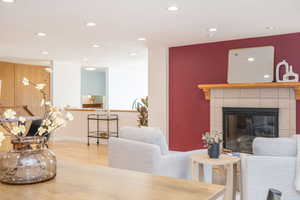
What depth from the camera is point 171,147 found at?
632cm

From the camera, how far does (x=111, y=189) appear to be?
1.32 metres

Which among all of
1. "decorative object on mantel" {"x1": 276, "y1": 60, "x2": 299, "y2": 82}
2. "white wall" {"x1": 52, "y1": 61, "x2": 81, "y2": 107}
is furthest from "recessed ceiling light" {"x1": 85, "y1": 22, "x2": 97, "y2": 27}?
"white wall" {"x1": 52, "y1": 61, "x2": 81, "y2": 107}

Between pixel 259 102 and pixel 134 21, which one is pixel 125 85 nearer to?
pixel 259 102

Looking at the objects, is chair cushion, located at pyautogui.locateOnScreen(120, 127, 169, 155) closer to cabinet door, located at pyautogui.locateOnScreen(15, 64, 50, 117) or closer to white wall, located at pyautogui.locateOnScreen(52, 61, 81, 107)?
white wall, located at pyautogui.locateOnScreen(52, 61, 81, 107)

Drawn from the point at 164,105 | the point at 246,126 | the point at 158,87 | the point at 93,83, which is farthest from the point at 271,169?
the point at 93,83

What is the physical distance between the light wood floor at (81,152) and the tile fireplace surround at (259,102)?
7.36 feet

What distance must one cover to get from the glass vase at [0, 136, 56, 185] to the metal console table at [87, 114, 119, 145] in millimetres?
5878

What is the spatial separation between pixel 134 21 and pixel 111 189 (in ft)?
10.6

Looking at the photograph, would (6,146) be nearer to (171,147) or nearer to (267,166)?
(171,147)

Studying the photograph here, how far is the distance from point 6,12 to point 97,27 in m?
1.26

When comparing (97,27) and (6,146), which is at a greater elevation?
(97,27)

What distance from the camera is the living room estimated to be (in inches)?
55.3

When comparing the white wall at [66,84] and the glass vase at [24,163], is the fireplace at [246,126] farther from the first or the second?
the white wall at [66,84]

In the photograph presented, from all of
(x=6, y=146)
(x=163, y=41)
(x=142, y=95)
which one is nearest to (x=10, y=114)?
(x=163, y=41)
